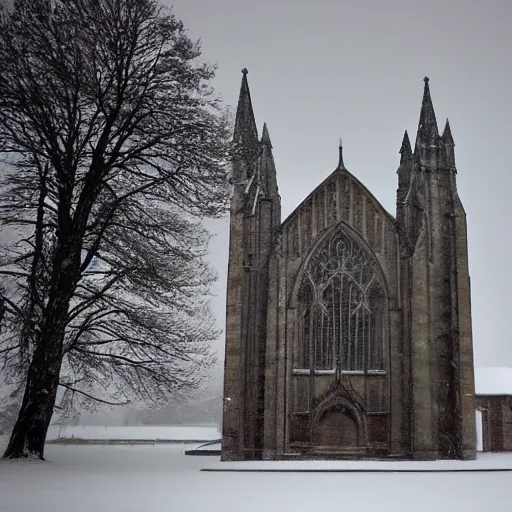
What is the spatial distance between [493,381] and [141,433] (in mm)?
30692

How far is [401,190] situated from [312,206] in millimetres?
5284

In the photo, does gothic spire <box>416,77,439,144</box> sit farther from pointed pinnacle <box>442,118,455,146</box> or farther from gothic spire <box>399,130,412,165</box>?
gothic spire <box>399,130,412,165</box>

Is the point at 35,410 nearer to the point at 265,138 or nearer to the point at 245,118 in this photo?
the point at 265,138

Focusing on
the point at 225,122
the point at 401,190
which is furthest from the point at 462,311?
the point at 225,122

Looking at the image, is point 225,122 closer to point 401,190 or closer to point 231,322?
point 231,322

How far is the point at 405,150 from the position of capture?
3875 centimetres

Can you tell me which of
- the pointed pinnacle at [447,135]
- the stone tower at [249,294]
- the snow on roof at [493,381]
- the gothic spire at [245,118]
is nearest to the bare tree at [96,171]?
the stone tower at [249,294]

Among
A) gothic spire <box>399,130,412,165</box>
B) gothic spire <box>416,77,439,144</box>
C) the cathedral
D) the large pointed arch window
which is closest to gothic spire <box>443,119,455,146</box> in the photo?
the cathedral

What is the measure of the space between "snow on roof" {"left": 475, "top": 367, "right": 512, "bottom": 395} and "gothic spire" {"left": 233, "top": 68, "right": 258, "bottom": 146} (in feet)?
61.8

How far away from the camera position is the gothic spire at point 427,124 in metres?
34.1

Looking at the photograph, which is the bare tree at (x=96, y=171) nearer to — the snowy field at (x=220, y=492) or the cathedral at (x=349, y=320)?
the snowy field at (x=220, y=492)

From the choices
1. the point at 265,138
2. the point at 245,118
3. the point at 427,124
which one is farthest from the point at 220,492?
the point at 245,118

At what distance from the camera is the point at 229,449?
29.9 m

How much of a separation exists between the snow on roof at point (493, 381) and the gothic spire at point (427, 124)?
15.5m
